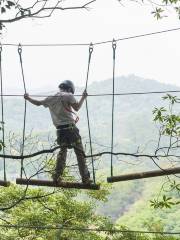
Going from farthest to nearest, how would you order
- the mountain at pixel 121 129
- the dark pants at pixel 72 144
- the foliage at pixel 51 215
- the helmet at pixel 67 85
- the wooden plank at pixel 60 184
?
the mountain at pixel 121 129 < the foliage at pixel 51 215 < the helmet at pixel 67 85 < the dark pants at pixel 72 144 < the wooden plank at pixel 60 184

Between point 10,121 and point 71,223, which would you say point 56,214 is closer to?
point 71,223

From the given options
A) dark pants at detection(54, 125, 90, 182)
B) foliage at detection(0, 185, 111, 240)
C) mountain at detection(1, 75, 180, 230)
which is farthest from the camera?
mountain at detection(1, 75, 180, 230)

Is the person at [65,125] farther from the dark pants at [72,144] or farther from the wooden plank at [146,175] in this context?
the wooden plank at [146,175]

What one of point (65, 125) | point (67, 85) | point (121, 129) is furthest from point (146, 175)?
point (121, 129)

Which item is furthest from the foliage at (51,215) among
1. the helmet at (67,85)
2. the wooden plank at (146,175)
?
the wooden plank at (146,175)

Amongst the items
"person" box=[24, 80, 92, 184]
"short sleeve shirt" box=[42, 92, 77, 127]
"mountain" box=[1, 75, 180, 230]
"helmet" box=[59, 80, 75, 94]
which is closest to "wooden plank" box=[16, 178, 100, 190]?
"person" box=[24, 80, 92, 184]

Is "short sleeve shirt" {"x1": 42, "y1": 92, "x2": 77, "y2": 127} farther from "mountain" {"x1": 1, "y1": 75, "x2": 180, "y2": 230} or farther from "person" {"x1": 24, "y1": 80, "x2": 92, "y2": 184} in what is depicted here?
"mountain" {"x1": 1, "y1": 75, "x2": 180, "y2": 230}

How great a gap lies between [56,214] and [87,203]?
3.84 ft

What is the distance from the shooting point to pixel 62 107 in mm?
5039

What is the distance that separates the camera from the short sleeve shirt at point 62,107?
16.5ft

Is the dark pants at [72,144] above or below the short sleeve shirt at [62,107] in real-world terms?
below

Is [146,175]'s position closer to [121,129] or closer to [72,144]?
[72,144]

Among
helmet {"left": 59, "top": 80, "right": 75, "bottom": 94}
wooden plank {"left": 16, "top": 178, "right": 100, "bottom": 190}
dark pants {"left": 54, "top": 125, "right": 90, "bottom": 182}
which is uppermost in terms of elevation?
helmet {"left": 59, "top": 80, "right": 75, "bottom": 94}

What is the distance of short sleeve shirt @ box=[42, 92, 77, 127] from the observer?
5031 mm
